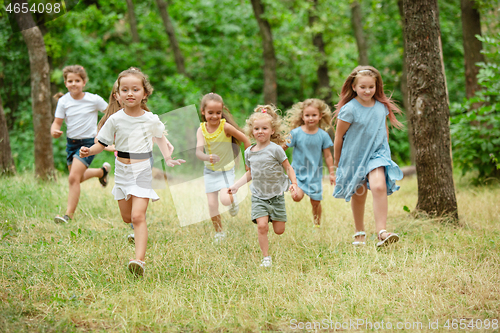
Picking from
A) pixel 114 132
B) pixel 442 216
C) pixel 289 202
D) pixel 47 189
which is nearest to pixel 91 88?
pixel 47 189

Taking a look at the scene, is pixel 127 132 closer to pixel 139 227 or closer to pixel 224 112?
pixel 139 227

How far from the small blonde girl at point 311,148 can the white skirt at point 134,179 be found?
86.8 inches

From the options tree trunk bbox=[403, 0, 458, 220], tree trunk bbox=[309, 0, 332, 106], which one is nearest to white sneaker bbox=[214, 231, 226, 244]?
tree trunk bbox=[403, 0, 458, 220]

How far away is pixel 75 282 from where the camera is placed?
362 centimetres

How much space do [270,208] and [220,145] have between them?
1.10 metres

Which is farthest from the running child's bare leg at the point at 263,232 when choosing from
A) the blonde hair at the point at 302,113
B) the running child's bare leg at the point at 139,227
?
the blonde hair at the point at 302,113

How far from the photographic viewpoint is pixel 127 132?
4.06 m

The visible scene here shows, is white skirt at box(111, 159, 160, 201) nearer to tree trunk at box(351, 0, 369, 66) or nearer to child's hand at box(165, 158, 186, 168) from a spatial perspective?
child's hand at box(165, 158, 186, 168)

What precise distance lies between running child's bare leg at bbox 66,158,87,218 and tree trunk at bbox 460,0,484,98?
7633mm

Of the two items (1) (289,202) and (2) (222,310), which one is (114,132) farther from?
(1) (289,202)

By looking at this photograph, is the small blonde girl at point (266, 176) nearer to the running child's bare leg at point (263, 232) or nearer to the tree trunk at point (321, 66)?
the running child's bare leg at point (263, 232)

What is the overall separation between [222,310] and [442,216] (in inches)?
135

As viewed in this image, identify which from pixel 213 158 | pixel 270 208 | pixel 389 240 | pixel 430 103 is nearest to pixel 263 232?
pixel 270 208

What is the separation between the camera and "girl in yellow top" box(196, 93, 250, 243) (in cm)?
487
